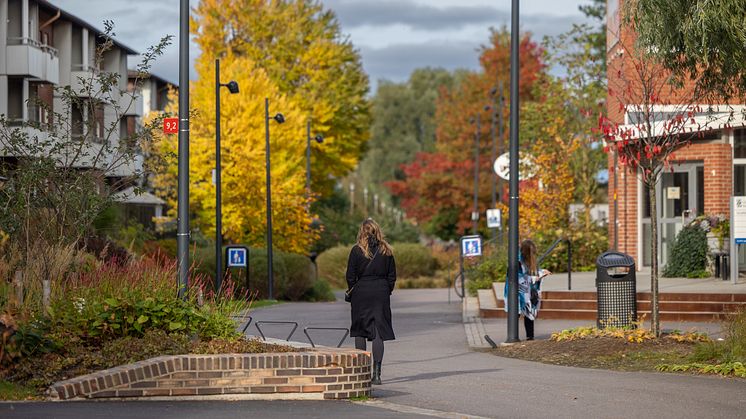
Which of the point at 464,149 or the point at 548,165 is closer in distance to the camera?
the point at 548,165

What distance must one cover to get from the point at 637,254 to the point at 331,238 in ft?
103

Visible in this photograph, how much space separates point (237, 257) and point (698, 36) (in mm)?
19057

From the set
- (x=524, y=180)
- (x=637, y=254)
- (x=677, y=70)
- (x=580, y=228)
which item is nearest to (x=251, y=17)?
(x=524, y=180)

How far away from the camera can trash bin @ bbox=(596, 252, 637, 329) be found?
19.1 metres

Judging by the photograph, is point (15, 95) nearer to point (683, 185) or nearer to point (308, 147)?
point (308, 147)

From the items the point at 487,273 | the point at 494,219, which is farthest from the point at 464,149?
the point at 487,273

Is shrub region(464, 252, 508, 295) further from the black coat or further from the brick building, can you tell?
the black coat

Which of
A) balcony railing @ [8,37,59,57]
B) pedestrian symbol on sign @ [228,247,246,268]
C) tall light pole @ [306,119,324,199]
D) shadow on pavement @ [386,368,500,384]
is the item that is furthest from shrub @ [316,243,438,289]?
shadow on pavement @ [386,368,500,384]

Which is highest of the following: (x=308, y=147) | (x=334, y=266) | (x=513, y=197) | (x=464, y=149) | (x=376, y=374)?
(x=464, y=149)

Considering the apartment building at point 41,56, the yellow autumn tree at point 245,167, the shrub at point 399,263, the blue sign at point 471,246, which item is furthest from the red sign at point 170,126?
the shrub at point 399,263

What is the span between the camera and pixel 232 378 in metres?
12.3

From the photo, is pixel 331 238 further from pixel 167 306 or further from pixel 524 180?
pixel 167 306

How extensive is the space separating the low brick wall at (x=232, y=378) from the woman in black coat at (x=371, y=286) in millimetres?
1224

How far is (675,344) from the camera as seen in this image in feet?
57.4
